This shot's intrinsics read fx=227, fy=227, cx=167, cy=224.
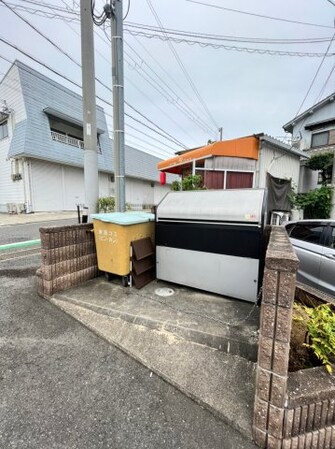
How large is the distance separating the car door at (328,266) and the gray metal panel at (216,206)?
1.54 m

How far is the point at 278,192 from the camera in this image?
8.94 m

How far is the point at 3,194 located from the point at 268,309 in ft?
57.3

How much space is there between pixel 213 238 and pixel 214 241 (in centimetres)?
4

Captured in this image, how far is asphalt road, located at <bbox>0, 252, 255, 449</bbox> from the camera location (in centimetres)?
139

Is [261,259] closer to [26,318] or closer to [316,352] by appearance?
[316,352]

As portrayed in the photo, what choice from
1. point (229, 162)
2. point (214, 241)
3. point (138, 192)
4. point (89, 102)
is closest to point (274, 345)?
point (214, 241)

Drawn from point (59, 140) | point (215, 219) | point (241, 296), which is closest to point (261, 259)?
point (241, 296)

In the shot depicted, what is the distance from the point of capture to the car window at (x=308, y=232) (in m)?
3.75

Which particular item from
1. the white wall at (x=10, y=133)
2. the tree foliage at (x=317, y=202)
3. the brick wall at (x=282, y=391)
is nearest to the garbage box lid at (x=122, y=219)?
the brick wall at (x=282, y=391)

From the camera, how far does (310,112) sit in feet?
46.6

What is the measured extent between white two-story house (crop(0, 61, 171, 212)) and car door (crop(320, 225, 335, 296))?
13.7 m

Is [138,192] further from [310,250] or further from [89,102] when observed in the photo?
[310,250]

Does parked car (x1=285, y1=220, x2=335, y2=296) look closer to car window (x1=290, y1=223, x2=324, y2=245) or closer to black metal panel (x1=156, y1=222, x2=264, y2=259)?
car window (x1=290, y1=223, x2=324, y2=245)

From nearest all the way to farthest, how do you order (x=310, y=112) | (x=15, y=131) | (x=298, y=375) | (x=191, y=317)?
(x=298, y=375) < (x=191, y=317) < (x=15, y=131) < (x=310, y=112)
